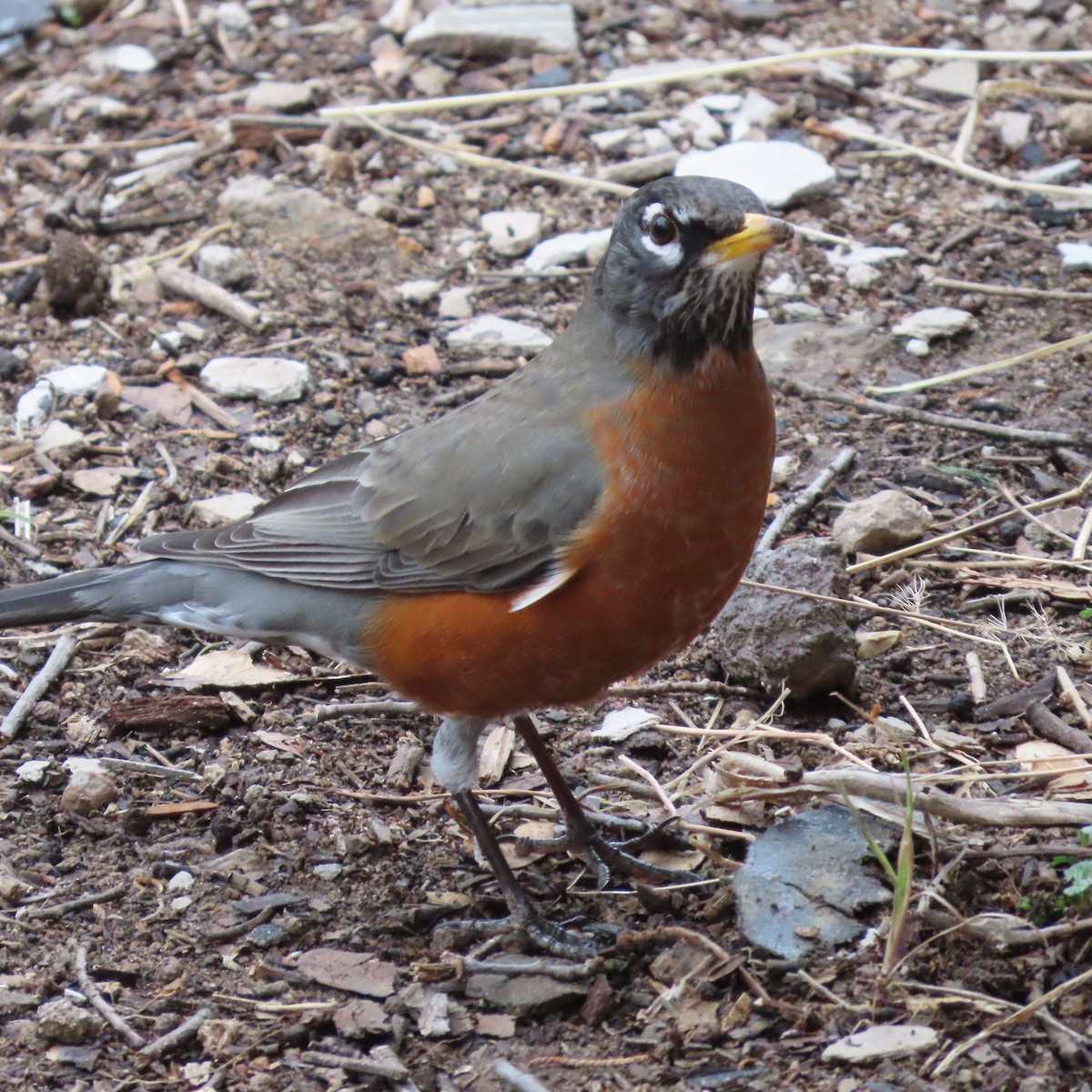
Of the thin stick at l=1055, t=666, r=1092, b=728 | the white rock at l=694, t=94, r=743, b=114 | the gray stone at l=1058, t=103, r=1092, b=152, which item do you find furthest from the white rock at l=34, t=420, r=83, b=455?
the gray stone at l=1058, t=103, r=1092, b=152

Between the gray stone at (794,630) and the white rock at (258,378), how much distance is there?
2.35 m

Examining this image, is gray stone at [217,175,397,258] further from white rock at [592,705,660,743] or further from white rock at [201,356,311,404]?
white rock at [592,705,660,743]

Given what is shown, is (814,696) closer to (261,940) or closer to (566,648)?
(566,648)

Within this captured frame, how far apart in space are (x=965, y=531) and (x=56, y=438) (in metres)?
3.55

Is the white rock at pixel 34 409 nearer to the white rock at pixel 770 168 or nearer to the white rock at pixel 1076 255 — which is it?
the white rock at pixel 770 168

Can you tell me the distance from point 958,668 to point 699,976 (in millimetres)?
1575

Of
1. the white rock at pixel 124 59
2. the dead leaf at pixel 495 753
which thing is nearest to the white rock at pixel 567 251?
the dead leaf at pixel 495 753

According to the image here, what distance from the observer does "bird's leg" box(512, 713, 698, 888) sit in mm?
4438

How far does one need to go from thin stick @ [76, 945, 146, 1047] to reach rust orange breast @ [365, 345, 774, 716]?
3.97 feet

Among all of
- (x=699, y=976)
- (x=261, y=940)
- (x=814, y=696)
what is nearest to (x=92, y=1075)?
(x=261, y=940)

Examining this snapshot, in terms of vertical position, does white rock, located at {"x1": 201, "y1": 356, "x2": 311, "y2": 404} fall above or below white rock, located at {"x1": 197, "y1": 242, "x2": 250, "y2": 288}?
below

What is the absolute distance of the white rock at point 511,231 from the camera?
286 inches

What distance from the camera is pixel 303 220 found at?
7.27m

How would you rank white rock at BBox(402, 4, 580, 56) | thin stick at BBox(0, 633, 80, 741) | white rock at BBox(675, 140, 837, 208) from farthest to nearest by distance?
white rock at BBox(402, 4, 580, 56), white rock at BBox(675, 140, 837, 208), thin stick at BBox(0, 633, 80, 741)
